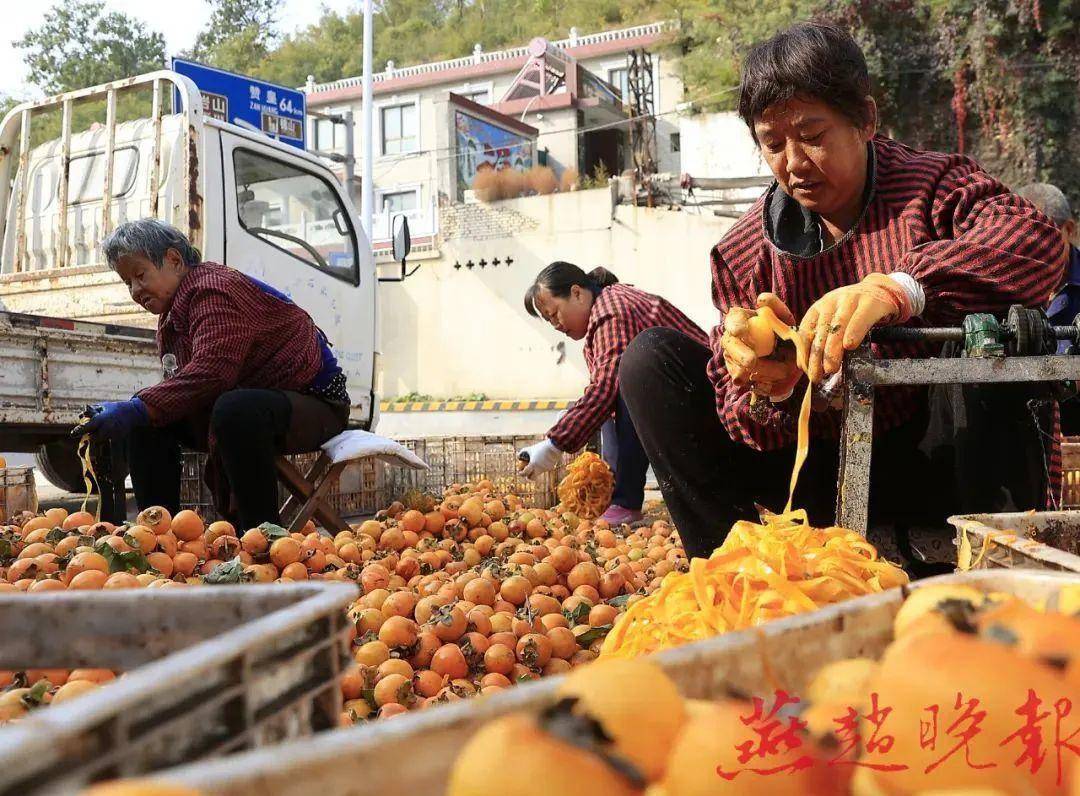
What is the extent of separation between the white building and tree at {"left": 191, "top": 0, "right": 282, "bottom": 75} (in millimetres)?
17952

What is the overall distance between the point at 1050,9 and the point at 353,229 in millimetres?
12841

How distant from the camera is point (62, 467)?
6664mm

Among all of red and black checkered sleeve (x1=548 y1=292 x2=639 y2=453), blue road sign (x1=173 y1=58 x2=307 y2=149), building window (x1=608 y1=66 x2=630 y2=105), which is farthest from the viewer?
building window (x1=608 y1=66 x2=630 y2=105)

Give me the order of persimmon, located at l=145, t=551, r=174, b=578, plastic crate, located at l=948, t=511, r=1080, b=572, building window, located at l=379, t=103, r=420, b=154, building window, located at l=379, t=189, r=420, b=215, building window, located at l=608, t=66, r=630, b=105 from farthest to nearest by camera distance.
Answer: building window, located at l=379, t=103, r=420, b=154
building window, located at l=608, t=66, r=630, b=105
building window, located at l=379, t=189, r=420, b=215
persimmon, located at l=145, t=551, r=174, b=578
plastic crate, located at l=948, t=511, r=1080, b=572

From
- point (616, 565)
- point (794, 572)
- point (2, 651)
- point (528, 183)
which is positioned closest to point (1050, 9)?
point (528, 183)

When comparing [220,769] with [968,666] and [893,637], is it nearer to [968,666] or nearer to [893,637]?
[968,666]

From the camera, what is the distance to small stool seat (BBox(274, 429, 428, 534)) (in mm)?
4746

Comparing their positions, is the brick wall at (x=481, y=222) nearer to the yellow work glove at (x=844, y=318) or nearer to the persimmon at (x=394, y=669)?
the persimmon at (x=394, y=669)

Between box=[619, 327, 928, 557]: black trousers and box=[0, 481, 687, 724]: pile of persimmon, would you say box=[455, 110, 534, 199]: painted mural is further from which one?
box=[619, 327, 928, 557]: black trousers

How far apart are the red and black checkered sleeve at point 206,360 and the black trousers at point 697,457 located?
223 cm

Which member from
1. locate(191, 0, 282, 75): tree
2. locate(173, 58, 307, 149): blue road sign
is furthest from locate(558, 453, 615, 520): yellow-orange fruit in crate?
locate(191, 0, 282, 75): tree

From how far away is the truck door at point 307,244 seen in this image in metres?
6.23

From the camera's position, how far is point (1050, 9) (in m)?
14.8

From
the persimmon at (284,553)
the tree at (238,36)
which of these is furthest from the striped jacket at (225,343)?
the tree at (238,36)
